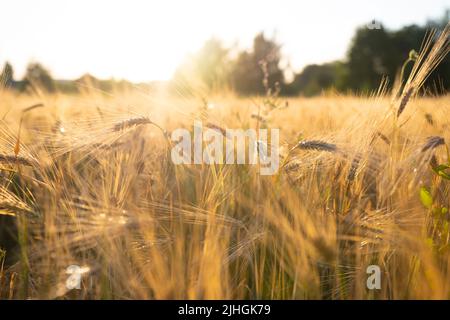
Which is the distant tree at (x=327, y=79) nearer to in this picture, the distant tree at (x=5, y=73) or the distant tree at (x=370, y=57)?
the distant tree at (x=370, y=57)

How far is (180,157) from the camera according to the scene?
154 cm

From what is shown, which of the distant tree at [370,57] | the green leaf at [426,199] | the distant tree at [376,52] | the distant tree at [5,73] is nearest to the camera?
the green leaf at [426,199]

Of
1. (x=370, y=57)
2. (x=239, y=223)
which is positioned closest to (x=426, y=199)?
(x=239, y=223)

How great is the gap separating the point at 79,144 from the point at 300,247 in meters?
0.77

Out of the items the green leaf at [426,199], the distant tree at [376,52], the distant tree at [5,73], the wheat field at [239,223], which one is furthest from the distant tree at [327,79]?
the green leaf at [426,199]

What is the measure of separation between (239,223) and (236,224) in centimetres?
3

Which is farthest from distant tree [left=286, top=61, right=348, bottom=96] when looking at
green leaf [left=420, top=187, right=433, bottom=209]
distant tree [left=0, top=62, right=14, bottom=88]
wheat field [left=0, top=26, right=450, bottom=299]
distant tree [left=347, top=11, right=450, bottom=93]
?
green leaf [left=420, top=187, right=433, bottom=209]

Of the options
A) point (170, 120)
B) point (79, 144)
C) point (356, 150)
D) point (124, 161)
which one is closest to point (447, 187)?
point (356, 150)

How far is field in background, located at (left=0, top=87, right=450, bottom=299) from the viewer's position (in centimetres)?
104

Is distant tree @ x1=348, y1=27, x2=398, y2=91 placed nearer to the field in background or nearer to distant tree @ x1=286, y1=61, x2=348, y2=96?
distant tree @ x1=286, y1=61, x2=348, y2=96

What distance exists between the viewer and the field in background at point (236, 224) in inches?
40.9

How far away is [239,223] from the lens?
1.23 meters

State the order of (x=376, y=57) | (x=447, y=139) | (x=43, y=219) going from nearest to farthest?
1. (x=43, y=219)
2. (x=447, y=139)
3. (x=376, y=57)
